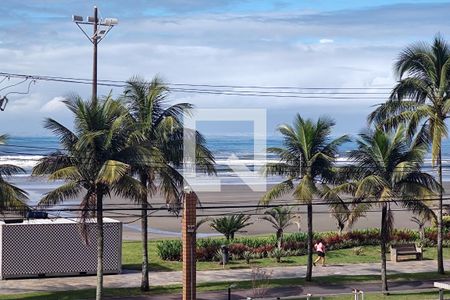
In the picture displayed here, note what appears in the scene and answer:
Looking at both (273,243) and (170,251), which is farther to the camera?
(273,243)

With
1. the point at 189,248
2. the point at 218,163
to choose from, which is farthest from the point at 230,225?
the point at 218,163

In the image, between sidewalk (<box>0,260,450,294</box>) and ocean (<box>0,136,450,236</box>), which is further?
ocean (<box>0,136,450,236</box>)

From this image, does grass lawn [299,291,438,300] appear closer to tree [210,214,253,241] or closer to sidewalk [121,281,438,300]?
sidewalk [121,281,438,300]

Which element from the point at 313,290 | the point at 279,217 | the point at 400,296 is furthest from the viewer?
the point at 279,217

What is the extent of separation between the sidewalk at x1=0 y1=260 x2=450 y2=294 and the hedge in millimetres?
2438

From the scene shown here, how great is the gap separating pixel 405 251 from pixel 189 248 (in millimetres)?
15579

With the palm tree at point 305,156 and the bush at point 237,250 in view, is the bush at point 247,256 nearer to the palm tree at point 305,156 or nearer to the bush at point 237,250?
the bush at point 237,250

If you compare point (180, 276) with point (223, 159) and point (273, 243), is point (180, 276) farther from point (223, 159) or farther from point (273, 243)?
point (223, 159)

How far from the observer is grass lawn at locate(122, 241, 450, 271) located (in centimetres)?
3083

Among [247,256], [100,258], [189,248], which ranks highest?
[189,248]

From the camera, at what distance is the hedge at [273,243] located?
32.2 metres

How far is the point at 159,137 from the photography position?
25.4 m

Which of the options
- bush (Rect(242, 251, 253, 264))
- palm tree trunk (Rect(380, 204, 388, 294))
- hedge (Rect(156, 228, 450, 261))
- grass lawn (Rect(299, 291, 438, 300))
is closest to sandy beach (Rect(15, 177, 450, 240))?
hedge (Rect(156, 228, 450, 261))

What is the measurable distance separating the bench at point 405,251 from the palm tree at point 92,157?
578 inches
